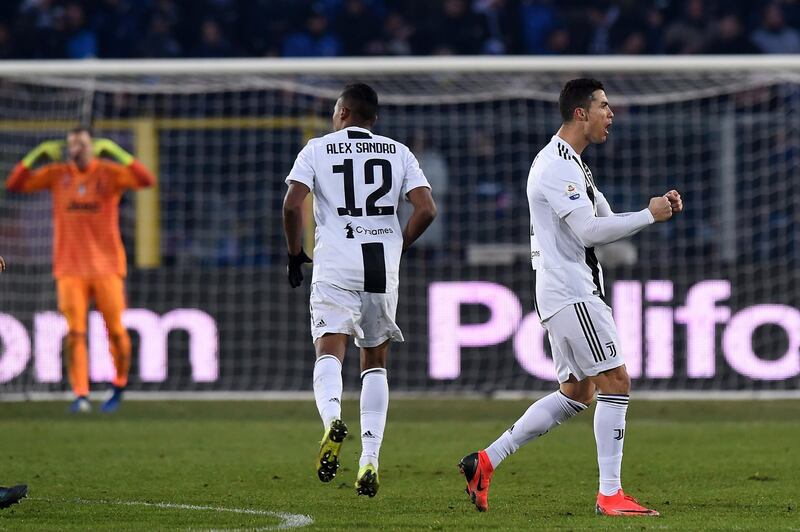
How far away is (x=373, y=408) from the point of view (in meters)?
6.86

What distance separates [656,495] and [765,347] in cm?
634

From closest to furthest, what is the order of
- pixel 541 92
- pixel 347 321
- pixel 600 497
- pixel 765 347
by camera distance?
pixel 600 497 → pixel 347 321 → pixel 765 347 → pixel 541 92

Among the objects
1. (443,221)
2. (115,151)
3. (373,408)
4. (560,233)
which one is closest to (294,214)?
(373,408)

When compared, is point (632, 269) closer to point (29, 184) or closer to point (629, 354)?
point (629, 354)

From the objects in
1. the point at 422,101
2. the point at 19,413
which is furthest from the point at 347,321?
the point at 422,101

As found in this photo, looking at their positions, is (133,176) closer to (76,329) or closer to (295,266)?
(76,329)

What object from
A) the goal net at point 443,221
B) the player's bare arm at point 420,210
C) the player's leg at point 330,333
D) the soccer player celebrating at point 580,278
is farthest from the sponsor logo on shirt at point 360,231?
Result: the goal net at point 443,221

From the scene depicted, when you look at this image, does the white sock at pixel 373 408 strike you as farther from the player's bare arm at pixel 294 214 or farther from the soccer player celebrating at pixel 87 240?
the soccer player celebrating at pixel 87 240

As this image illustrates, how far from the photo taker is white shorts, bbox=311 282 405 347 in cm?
684

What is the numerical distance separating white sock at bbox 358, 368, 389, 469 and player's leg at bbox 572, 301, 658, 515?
966mm

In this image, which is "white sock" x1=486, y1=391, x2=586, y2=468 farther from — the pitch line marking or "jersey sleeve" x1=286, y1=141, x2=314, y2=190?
"jersey sleeve" x1=286, y1=141, x2=314, y2=190

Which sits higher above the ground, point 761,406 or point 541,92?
point 541,92

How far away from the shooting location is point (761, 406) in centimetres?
1266

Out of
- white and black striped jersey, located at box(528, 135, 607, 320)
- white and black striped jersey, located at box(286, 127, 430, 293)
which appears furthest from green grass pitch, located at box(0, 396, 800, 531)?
white and black striped jersey, located at box(286, 127, 430, 293)
